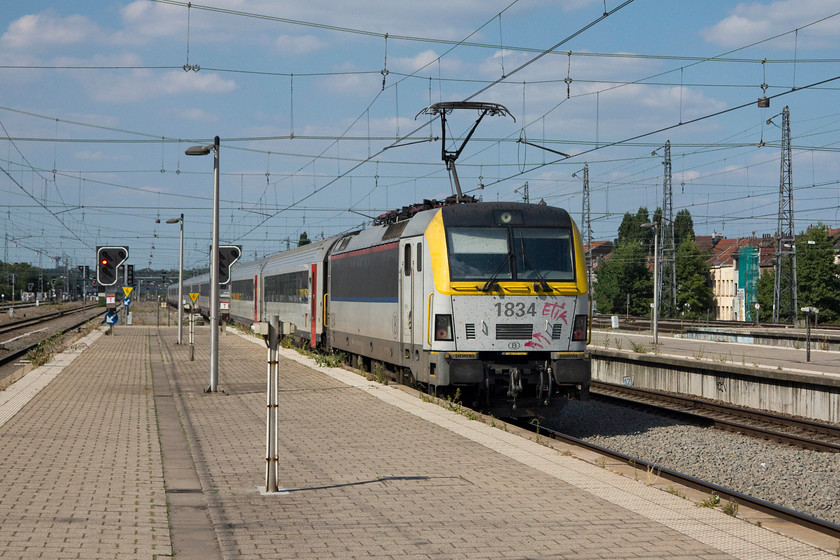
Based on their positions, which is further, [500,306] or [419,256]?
[419,256]

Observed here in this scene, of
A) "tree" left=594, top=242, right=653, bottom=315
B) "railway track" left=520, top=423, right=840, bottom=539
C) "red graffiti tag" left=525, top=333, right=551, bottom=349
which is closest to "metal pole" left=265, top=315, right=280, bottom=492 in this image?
"railway track" left=520, top=423, right=840, bottom=539

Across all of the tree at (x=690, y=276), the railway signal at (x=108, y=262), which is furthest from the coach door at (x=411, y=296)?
the tree at (x=690, y=276)

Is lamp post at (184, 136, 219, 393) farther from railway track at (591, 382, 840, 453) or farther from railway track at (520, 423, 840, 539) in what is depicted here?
railway track at (591, 382, 840, 453)

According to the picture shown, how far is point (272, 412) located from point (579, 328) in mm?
6767

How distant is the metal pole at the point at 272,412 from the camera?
9.02m

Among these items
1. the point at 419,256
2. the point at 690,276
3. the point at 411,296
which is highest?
the point at 690,276

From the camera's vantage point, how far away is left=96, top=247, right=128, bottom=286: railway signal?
28.2 m

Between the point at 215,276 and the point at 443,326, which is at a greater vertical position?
the point at 215,276

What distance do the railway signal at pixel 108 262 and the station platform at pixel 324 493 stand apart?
1245 centimetres

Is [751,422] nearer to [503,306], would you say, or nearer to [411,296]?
[503,306]

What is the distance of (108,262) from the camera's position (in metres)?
28.7

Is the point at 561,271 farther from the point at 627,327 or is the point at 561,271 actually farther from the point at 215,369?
the point at 627,327

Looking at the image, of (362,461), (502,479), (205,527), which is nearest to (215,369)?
(362,461)

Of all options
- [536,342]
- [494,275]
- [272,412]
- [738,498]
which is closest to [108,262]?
[494,275]
